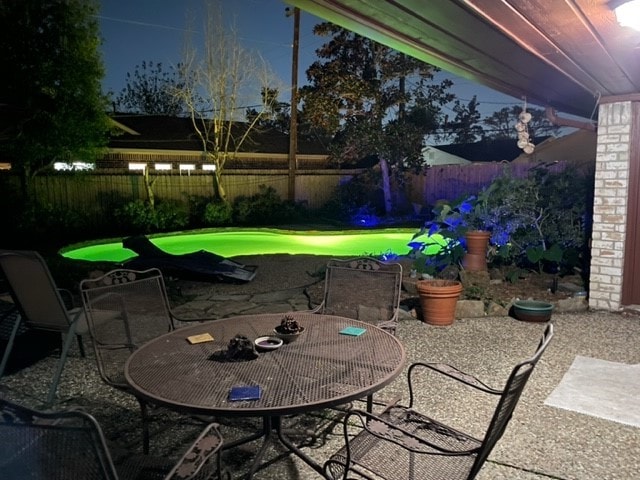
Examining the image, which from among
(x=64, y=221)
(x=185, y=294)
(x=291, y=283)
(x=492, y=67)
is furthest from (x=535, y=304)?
(x=64, y=221)

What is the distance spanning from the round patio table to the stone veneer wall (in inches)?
147

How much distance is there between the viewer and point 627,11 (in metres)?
2.15

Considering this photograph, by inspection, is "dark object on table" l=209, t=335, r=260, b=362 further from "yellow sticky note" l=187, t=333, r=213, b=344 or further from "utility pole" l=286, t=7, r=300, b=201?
"utility pole" l=286, t=7, r=300, b=201

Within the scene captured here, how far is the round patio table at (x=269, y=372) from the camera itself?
6.23 ft

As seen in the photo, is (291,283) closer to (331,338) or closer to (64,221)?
(331,338)

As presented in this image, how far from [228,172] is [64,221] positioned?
17.9 feet

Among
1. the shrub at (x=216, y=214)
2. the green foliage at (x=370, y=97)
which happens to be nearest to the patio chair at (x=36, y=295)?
the shrub at (x=216, y=214)

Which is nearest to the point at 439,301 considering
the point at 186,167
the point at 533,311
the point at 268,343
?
the point at 533,311

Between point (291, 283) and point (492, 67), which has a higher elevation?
point (492, 67)

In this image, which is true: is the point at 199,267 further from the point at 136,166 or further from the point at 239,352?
the point at 136,166

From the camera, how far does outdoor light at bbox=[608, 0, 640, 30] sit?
6.82 feet

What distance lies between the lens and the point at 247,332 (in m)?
2.76

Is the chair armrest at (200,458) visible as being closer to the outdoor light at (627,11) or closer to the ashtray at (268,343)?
the ashtray at (268,343)

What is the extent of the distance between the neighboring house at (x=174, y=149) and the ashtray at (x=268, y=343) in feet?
41.7
